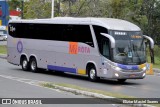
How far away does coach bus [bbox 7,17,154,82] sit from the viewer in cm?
2241

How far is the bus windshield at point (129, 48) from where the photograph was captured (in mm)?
22344

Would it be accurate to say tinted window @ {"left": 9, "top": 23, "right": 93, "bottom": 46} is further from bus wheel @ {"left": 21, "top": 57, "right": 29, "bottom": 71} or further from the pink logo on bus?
bus wheel @ {"left": 21, "top": 57, "right": 29, "bottom": 71}

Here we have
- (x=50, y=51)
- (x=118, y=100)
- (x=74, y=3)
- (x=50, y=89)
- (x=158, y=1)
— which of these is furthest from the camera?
(x=74, y=3)

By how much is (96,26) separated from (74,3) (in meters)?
26.4

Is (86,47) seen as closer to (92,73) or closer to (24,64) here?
(92,73)

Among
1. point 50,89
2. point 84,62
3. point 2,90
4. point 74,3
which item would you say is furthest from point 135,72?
point 74,3

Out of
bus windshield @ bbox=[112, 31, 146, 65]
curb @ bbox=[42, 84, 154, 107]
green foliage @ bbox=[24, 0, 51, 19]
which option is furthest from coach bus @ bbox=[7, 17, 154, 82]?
green foliage @ bbox=[24, 0, 51, 19]

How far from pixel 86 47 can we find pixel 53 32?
354cm

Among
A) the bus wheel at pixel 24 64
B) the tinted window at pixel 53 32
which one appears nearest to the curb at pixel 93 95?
the tinted window at pixel 53 32

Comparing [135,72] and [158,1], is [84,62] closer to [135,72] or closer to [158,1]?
[135,72]

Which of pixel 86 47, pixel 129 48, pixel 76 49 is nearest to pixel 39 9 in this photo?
pixel 76 49

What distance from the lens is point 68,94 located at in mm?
17000

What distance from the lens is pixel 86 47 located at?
942 inches

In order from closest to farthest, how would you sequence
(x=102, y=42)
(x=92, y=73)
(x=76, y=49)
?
(x=102, y=42), (x=92, y=73), (x=76, y=49)
